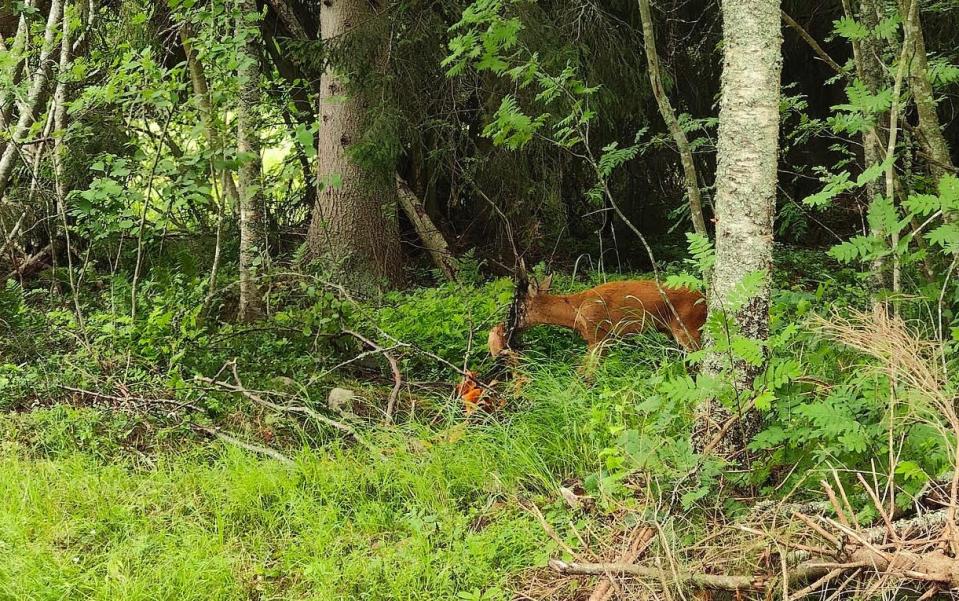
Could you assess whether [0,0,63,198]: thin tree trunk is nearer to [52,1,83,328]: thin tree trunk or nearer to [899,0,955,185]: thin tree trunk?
[52,1,83,328]: thin tree trunk

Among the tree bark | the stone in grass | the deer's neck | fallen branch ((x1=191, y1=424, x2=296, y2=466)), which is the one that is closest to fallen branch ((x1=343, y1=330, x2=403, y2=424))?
the stone in grass

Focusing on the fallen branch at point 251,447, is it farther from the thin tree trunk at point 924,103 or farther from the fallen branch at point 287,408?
the thin tree trunk at point 924,103

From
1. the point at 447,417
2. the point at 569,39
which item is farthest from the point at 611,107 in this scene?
the point at 447,417

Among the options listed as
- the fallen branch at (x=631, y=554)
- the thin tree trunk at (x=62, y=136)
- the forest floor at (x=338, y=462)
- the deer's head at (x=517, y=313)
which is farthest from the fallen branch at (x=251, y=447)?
the fallen branch at (x=631, y=554)

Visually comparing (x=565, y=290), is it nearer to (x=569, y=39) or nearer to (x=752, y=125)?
(x=569, y=39)

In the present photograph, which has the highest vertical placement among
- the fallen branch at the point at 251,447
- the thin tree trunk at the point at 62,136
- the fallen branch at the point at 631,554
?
the thin tree trunk at the point at 62,136

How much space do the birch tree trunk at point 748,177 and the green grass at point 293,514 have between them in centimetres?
78

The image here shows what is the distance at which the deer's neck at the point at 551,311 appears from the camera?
586 cm

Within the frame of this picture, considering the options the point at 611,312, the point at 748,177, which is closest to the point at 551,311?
the point at 611,312

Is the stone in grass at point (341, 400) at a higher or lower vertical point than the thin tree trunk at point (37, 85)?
lower

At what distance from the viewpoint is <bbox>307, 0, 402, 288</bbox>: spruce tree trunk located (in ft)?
26.8

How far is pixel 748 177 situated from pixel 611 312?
2.34 m

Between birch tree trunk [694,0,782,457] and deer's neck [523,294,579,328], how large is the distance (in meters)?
2.30

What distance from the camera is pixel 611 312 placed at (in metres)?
5.84
